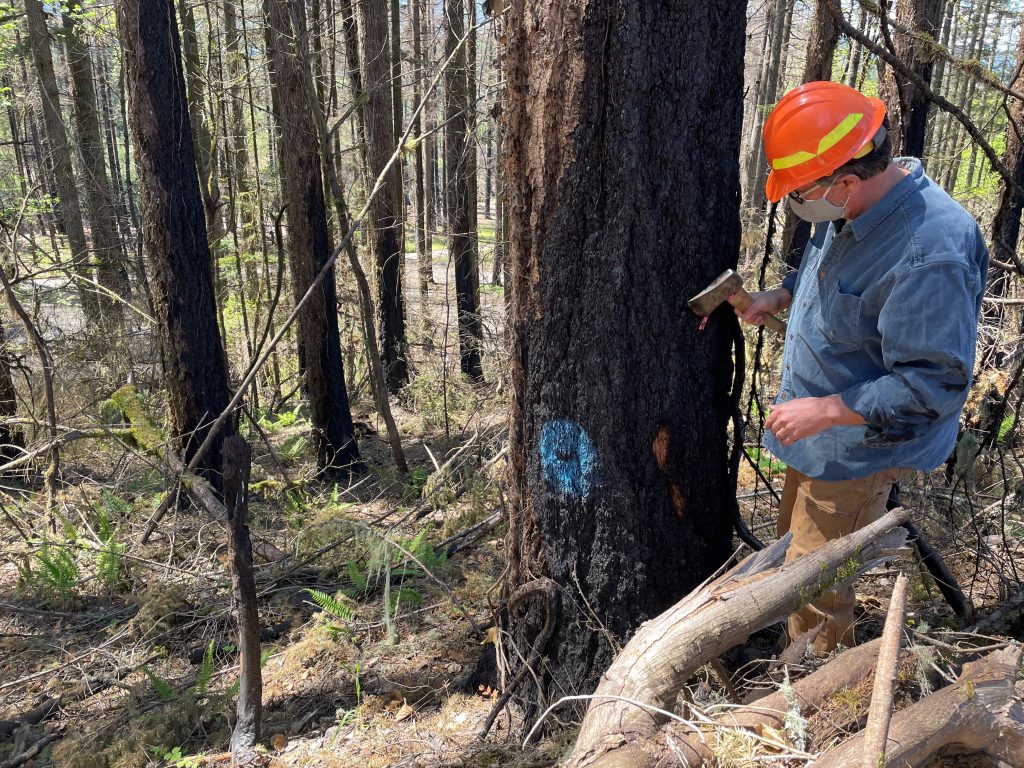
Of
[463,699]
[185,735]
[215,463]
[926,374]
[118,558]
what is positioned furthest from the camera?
[215,463]

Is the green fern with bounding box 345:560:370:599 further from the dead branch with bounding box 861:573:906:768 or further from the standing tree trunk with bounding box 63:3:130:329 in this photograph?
the standing tree trunk with bounding box 63:3:130:329

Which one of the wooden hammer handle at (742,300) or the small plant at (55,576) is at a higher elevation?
the wooden hammer handle at (742,300)

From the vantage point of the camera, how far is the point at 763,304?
2.50 metres

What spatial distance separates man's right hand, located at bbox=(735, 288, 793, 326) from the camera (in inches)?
97.0

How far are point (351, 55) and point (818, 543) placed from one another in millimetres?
9642

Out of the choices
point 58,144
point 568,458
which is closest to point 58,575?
point 568,458

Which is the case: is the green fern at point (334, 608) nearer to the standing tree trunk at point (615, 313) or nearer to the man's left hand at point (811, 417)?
the standing tree trunk at point (615, 313)

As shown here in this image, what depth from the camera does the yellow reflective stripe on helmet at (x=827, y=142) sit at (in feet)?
6.57

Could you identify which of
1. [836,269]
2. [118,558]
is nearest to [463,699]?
[836,269]

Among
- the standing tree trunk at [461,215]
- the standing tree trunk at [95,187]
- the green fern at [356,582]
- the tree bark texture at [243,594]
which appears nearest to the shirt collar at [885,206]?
the tree bark texture at [243,594]

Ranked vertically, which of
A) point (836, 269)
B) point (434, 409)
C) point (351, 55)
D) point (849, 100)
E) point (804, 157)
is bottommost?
point (434, 409)

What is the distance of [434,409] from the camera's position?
34.9 feet

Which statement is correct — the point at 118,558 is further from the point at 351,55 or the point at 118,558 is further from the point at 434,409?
the point at 351,55

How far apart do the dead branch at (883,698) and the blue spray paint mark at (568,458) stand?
3.34 ft
